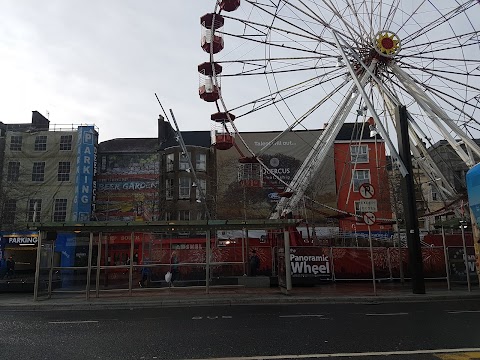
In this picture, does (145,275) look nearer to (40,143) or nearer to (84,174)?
(84,174)

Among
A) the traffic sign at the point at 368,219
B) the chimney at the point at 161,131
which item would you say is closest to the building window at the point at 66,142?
the chimney at the point at 161,131

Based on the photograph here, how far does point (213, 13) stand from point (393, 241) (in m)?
16.8

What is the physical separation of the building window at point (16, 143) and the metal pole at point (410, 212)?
40.9 metres

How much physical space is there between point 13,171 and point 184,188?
1800cm

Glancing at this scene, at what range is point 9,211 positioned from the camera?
145ft

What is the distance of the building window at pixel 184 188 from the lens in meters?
50.1

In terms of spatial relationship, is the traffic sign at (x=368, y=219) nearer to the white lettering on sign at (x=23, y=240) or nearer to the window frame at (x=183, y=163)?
the white lettering on sign at (x=23, y=240)

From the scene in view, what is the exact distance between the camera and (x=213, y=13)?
935 inches

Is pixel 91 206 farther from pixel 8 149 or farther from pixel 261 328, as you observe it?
A: pixel 261 328

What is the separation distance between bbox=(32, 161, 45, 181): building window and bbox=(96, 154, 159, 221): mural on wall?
6229 millimetres

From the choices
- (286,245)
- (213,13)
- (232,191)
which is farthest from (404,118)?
(232,191)

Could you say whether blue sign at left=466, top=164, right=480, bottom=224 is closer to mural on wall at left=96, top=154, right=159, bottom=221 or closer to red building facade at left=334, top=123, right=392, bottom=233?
red building facade at left=334, top=123, right=392, bottom=233

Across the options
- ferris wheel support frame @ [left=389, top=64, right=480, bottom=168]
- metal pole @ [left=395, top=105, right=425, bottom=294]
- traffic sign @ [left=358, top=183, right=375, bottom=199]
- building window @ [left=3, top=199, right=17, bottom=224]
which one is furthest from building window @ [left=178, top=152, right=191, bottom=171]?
traffic sign @ [left=358, top=183, right=375, bottom=199]

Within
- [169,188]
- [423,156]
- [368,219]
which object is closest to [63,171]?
[169,188]
